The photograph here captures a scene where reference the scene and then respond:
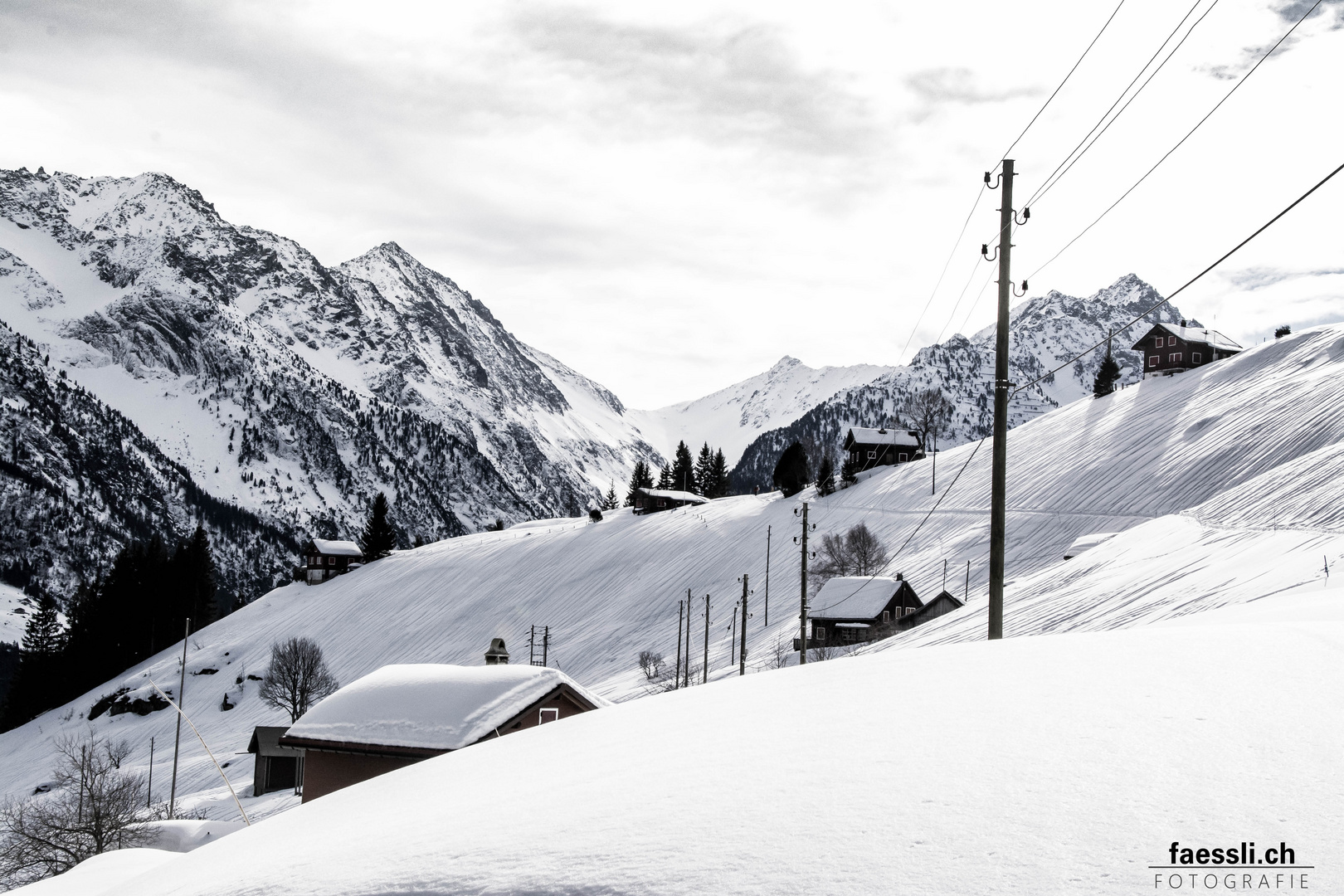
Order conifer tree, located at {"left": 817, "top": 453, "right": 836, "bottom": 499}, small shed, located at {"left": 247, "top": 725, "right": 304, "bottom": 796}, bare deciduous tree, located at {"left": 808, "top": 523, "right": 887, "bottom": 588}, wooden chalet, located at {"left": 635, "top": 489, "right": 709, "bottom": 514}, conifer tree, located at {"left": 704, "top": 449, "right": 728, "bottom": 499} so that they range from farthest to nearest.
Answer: conifer tree, located at {"left": 704, "top": 449, "right": 728, "bottom": 499} → wooden chalet, located at {"left": 635, "top": 489, "right": 709, "bottom": 514} → conifer tree, located at {"left": 817, "top": 453, "right": 836, "bottom": 499} → bare deciduous tree, located at {"left": 808, "top": 523, "right": 887, "bottom": 588} → small shed, located at {"left": 247, "top": 725, "right": 304, "bottom": 796}

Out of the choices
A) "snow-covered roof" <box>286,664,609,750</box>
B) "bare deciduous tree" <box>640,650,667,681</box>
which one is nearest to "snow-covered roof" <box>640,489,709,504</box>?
"bare deciduous tree" <box>640,650,667,681</box>

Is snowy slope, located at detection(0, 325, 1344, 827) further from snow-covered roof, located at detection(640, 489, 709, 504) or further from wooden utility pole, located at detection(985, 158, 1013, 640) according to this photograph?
wooden utility pole, located at detection(985, 158, 1013, 640)

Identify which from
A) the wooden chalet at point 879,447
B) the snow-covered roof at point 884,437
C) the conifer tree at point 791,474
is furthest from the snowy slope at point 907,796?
the snow-covered roof at point 884,437

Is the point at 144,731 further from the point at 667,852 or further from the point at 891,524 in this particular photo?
the point at 667,852

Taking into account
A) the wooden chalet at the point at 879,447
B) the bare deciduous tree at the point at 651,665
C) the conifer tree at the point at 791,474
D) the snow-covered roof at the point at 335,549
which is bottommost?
the bare deciduous tree at the point at 651,665

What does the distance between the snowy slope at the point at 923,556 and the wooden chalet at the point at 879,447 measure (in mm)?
11604

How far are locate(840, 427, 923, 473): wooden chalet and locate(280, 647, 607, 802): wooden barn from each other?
8636 cm

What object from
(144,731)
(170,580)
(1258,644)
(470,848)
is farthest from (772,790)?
(170,580)

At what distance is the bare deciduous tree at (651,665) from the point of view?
59344 millimetres

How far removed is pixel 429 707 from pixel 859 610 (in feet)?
144

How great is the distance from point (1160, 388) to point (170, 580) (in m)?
115

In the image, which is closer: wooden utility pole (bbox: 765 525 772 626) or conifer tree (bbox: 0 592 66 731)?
wooden utility pole (bbox: 765 525 772 626)

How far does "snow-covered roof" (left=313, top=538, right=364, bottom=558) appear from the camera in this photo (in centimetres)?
11450

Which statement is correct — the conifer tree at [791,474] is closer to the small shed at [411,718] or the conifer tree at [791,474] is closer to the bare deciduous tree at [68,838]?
the bare deciduous tree at [68,838]
